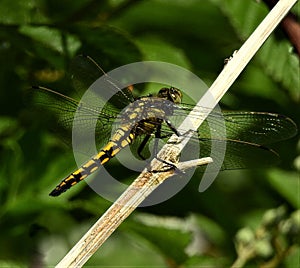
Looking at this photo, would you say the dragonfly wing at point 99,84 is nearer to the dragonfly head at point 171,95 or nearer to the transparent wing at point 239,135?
the dragonfly head at point 171,95

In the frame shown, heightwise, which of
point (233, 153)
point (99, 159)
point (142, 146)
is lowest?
point (99, 159)

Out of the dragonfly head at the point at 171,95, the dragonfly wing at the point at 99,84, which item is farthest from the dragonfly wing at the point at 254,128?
the dragonfly wing at the point at 99,84

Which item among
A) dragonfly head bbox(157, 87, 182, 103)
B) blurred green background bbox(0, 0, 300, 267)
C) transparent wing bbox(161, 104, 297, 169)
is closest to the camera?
transparent wing bbox(161, 104, 297, 169)

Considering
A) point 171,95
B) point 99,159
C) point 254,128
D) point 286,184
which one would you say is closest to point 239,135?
point 254,128

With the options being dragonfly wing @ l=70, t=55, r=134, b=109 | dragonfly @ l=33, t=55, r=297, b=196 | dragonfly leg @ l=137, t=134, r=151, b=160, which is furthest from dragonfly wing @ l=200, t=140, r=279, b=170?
dragonfly wing @ l=70, t=55, r=134, b=109

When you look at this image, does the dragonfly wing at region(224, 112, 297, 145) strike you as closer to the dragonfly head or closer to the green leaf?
the dragonfly head

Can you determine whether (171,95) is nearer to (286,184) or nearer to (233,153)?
(233,153)
